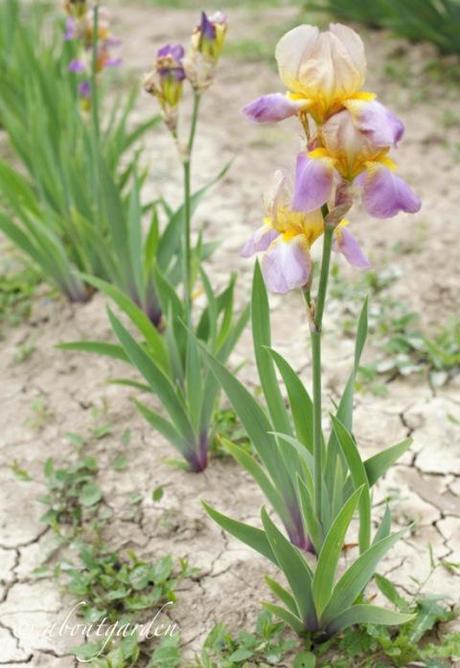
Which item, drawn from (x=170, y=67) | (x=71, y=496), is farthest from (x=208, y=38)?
(x=71, y=496)

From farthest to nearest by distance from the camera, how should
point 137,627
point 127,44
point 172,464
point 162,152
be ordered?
point 127,44 < point 162,152 < point 172,464 < point 137,627

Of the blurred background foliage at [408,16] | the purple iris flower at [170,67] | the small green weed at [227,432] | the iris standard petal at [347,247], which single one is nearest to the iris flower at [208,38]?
the purple iris flower at [170,67]

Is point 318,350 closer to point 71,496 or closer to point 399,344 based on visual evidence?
point 71,496

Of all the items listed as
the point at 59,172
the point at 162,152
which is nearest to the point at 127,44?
the point at 162,152

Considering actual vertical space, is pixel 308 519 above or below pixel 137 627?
above

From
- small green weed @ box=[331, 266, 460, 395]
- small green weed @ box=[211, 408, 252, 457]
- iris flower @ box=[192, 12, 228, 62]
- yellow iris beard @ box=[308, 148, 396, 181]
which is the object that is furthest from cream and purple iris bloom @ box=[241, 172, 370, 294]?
small green weed @ box=[331, 266, 460, 395]

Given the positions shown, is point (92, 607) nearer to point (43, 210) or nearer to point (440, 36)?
point (43, 210)

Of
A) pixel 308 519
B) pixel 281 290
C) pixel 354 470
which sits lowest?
pixel 308 519
